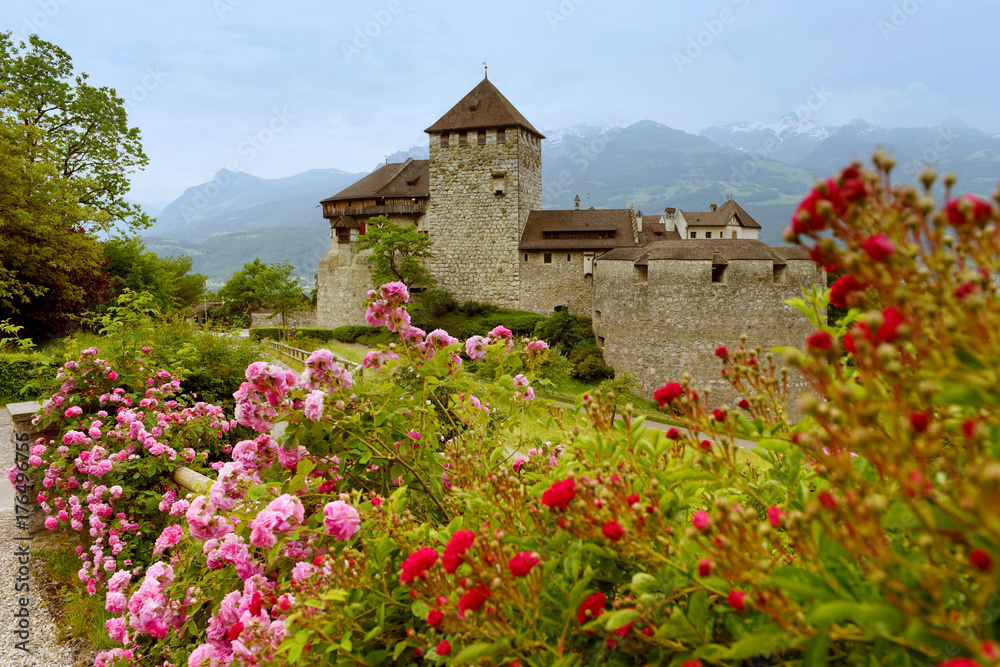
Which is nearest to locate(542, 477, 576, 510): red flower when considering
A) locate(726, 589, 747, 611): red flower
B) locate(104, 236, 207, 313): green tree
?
locate(726, 589, 747, 611): red flower

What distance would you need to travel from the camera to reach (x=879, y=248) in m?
0.79

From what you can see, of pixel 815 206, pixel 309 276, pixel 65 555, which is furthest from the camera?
pixel 309 276

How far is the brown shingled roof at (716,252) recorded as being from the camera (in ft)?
62.4

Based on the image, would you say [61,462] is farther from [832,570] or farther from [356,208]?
[356,208]

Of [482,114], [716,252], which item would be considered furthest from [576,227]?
[716,252]

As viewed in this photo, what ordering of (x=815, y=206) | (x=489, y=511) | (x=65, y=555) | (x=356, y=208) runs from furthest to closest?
(x=356, y=208), (x=65, y=555), (x=489, y=511), (x=815, y=206)

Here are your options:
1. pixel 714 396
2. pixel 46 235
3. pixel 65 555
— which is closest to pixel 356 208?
pixel 46 235

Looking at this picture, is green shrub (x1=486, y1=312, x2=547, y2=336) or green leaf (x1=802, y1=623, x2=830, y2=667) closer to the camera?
green leaf (x1=802, y1=623, x2=830, y2=667)

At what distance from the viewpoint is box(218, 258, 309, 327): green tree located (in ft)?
109

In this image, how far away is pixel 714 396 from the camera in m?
19.1

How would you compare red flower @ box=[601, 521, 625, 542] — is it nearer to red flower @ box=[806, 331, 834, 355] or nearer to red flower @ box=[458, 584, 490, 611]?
red flower @ box=[458, 584, 490, 611]

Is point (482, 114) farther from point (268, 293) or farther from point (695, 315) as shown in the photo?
point (268, 293)

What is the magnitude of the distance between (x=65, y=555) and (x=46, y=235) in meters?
14.4

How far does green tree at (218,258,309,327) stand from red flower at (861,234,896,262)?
112 feet
